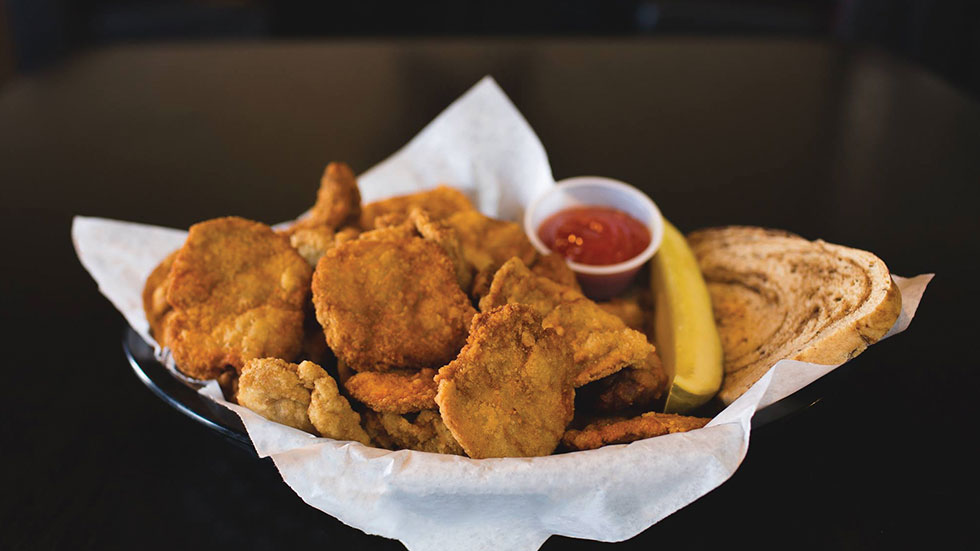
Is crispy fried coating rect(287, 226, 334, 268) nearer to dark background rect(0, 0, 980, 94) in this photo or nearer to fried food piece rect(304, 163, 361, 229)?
fried food piece rect(304, 163, 361, 229)

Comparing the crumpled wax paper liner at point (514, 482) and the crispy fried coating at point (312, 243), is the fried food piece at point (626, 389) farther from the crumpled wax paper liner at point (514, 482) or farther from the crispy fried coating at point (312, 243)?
the crispy fried coating at point (312, 243)

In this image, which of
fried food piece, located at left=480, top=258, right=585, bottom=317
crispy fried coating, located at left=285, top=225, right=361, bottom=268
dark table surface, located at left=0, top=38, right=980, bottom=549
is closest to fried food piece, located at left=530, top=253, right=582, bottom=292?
fried food piece, located at left=480, top=258, right=585, bottom=317

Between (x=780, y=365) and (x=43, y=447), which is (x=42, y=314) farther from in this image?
(x=780, y=365)

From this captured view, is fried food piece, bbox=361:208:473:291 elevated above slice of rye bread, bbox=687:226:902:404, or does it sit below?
above

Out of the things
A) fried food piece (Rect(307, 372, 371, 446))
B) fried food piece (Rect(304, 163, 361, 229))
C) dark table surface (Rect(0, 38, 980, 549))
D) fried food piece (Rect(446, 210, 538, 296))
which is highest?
fried food piece (Rect(304, 163, 361, 229))

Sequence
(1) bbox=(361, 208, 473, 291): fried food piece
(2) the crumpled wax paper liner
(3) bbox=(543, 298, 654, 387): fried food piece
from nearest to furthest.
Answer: (2) the crumpled wax paper liner < (3) bbox=(543, 298, 654, 387): fried food piece < (1) bbox=(361, 208, 473, 291): fried food piece

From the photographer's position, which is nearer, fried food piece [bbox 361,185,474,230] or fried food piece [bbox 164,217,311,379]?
fried food piece [bbox 164,217,311,379]
